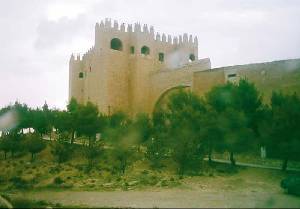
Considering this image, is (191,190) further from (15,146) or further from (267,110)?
(15,146)

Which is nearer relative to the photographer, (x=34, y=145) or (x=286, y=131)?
(x=286, y=131)

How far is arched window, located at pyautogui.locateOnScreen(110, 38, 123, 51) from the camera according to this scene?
37.2m

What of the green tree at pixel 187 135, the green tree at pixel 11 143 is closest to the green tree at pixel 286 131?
the green tree at pixel 187 135

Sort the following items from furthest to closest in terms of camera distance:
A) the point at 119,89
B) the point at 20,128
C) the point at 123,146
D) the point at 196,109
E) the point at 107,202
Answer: the point at 119,89
the point at 20,128
the point at 196,109
the point at 123,146
the point at 107,202

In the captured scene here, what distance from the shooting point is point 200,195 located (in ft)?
47.6

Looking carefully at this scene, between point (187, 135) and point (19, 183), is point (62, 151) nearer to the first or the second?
point (19, 183)

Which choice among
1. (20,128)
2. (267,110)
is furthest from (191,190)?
(20,128)

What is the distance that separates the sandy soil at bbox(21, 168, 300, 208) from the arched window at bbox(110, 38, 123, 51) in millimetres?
20731

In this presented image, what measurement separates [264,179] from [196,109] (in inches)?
281

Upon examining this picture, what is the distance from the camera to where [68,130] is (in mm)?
26422

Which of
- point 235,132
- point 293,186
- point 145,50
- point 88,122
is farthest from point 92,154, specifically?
point 145,50

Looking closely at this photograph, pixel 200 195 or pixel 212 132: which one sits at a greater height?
pixel 212 132

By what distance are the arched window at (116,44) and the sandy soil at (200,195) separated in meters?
20.7

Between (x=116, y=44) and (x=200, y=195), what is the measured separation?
2525 centimetres
